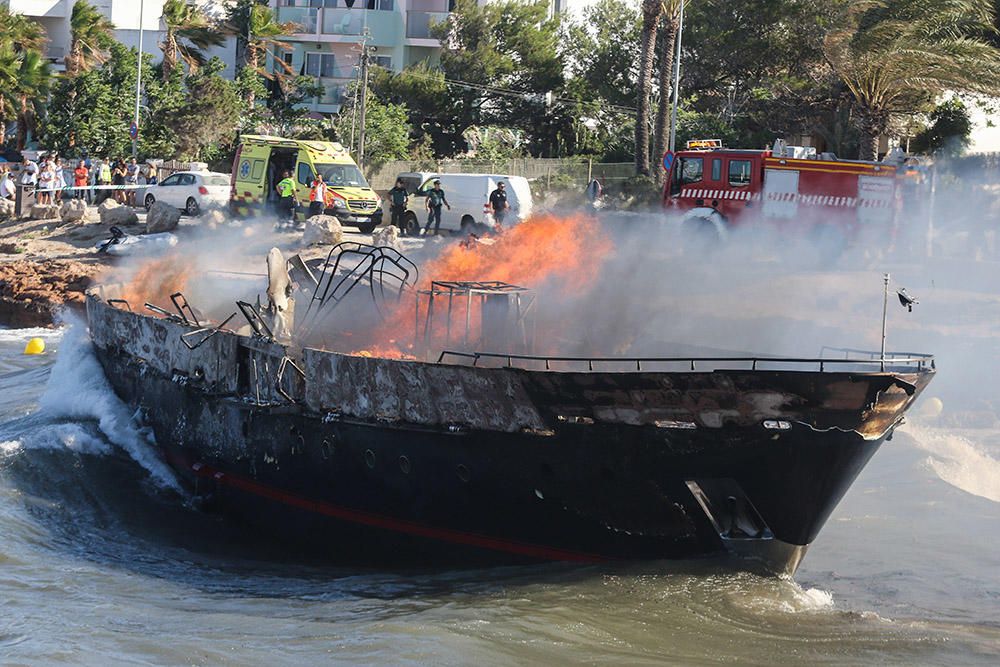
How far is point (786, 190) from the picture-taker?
81.9 feet

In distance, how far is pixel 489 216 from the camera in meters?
29.8

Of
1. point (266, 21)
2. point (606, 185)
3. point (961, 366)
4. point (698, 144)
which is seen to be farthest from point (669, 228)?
point (266, 21)

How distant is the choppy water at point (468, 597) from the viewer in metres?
9.03

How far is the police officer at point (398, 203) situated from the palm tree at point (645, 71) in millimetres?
8460

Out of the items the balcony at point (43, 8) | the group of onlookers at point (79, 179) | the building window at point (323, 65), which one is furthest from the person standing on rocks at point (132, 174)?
the balcony at point (43, 8)

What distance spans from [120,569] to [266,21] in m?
39.7

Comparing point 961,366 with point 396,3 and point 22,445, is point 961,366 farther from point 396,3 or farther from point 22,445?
point 396,3

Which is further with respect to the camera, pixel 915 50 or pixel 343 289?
pixel 915 50

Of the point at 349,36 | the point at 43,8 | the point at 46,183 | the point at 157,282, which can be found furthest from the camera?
the point at 43,8

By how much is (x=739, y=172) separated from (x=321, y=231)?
9478mm

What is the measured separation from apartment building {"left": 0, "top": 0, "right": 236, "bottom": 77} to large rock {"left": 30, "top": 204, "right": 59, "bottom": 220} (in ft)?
62.8

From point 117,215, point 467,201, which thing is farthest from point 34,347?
point 467,201

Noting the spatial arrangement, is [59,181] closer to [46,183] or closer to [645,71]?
[46,183]

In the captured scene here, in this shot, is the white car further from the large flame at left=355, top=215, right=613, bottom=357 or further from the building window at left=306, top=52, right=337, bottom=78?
the large flame at left=355, top=215, right=613, bottom=357
